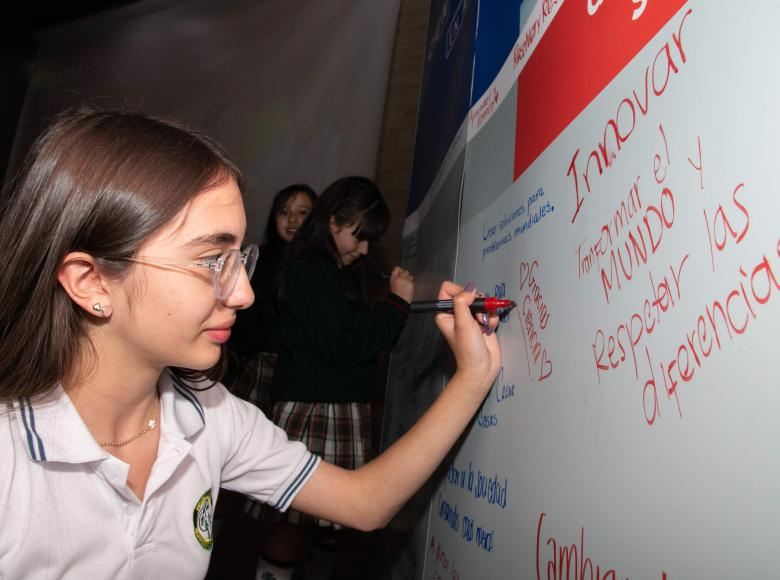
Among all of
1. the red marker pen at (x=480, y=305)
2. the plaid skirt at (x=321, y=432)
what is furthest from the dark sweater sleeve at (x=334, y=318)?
the red marker pen at (x=480, y=305)

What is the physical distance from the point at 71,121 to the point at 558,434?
67 cm

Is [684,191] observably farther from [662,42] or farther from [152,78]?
[152,78]

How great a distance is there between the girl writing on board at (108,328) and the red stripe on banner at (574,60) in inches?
16.3

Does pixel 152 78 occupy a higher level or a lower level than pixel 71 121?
higher

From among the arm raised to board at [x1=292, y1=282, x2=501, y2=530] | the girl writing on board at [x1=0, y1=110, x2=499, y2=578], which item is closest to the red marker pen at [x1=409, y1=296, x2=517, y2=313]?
the arm raised to board at [x1=292, y1=282, x2=501, y2=530]

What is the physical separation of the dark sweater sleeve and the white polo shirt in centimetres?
56

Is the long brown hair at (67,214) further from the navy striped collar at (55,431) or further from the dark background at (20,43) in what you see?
the dark background at (20,43)

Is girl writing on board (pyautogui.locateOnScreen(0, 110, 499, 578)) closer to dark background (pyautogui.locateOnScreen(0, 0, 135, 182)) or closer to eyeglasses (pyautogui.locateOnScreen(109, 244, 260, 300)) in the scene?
eyeglasses (pyautogui.locateOnScreen(109, 244, 260, 300))

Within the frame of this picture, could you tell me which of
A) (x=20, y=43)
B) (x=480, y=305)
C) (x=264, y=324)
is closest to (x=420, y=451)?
(x=480, y=305)

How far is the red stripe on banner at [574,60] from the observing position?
600 millimetres

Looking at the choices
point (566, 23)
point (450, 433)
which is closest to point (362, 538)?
point (450, 433)

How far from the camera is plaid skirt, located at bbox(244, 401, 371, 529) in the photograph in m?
1.49

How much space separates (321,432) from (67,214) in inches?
38.0

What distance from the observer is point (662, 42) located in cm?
55
